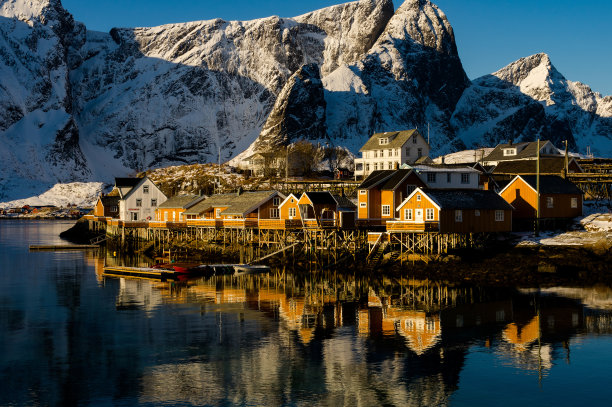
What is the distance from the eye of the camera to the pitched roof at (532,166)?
88.2 metres

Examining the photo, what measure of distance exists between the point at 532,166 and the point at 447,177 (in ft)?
74.4

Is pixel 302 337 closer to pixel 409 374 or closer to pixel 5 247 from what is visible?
pixel 409 374

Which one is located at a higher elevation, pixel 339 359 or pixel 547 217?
pixel 547 217

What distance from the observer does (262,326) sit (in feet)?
130

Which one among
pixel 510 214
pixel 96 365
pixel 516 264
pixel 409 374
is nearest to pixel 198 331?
pixel 96 365

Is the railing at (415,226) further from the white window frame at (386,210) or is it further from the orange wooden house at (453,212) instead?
the white window frame at (386,210)

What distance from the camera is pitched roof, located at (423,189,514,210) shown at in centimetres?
5931

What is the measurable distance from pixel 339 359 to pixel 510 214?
35.3m

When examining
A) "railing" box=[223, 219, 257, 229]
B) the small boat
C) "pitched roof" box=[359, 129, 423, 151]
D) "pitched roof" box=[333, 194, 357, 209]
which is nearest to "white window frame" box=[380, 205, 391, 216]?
"pitched roof" box=[333, 194, 357, 209]

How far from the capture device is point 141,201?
99.9 m

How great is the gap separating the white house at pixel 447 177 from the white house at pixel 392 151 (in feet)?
151

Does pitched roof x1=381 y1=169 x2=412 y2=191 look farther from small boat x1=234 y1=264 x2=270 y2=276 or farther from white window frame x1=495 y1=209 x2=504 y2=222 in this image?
small boat x1=234 y1=264 x2=270 y2=276

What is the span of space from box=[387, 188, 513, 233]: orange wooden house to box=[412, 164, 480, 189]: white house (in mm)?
7246

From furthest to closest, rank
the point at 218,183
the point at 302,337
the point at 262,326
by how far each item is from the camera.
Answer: the point at 218,183 → the point at 262,326 → the point at 302,337
